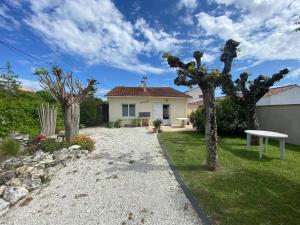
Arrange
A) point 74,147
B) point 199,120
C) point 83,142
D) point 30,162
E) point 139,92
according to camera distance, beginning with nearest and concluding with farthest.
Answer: point 30,162 → point 74,147 → point 83,142 → point 199,120 → point 139,92

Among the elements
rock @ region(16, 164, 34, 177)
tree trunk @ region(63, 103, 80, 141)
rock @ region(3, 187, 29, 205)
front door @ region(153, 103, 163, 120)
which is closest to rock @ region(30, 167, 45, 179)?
rock @ region(16, 164, 34, 177)

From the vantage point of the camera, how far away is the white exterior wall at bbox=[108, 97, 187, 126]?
17.4 meters

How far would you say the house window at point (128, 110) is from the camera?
17.8 meters

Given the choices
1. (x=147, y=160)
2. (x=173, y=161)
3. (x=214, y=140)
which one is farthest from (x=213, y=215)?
(x=147, y=160)

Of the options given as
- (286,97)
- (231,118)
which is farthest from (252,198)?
(286,97)

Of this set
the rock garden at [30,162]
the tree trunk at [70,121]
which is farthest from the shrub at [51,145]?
the tree trunk at [70,121]

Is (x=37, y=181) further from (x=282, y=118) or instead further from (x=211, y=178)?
(x=282, y=118)

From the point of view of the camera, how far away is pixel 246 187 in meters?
4.38

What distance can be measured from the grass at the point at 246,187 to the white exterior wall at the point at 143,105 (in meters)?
11.1

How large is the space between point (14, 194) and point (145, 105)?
14203mm

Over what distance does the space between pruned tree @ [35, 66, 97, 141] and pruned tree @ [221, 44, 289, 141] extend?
7155 millimetres

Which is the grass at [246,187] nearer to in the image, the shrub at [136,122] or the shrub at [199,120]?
the shrub at [199,120]

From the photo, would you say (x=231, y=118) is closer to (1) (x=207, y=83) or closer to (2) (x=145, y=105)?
(1) (x=207, y=83)

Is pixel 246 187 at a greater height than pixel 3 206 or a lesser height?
greater
